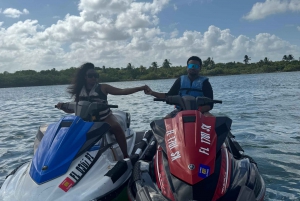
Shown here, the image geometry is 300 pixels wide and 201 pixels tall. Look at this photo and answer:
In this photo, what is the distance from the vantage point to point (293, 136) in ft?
22.7

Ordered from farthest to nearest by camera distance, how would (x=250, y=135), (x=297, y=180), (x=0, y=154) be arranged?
(x=250, y=135) → (x=0, y=154) → (x=297, y=180)

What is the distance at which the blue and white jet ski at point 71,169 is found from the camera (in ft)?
9.43

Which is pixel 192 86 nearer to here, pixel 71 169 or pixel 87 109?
pixel 87 109

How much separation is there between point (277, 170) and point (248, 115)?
19.4ft

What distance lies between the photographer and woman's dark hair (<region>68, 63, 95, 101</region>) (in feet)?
14.4

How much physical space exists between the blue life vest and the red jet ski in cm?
174

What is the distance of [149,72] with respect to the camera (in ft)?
310

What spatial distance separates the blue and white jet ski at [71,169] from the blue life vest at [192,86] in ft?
5.27

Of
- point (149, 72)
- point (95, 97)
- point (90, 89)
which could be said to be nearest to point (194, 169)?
point (95, 97)

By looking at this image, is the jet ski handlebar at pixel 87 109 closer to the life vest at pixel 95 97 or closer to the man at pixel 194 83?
the life vest at pixel 95 97

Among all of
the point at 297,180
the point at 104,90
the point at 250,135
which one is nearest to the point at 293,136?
the point at 250,135

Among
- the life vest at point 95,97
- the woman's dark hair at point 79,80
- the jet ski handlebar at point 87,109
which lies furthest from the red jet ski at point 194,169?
the woman's dark hair at point 79,80

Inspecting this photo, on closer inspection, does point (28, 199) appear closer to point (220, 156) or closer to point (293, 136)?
point (220, 156)

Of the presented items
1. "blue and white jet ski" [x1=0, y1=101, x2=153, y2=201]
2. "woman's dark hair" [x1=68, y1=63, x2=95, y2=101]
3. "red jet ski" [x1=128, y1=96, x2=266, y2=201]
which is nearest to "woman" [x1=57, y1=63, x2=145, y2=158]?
"woman's dark hair" [x1=68, y1=63, x2=95, y2=101]
